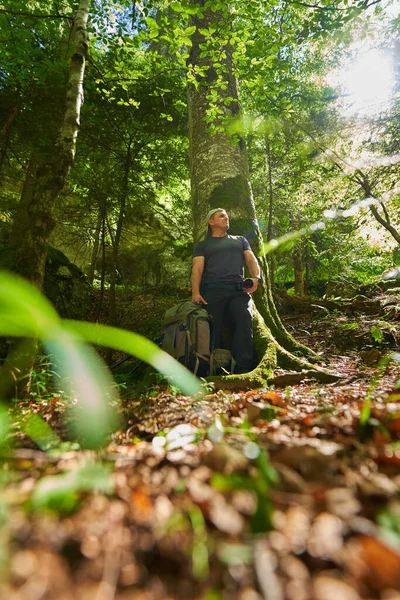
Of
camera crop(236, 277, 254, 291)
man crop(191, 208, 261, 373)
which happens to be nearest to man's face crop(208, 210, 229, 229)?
man crop(191, 208, 261, 373)

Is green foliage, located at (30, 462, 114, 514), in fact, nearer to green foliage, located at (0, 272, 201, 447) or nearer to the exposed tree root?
green foliage, located at (0, 272, 201, 447)

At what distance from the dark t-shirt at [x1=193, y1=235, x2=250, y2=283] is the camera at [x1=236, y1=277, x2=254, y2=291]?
113 mm

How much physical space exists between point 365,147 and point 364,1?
17.0 feet

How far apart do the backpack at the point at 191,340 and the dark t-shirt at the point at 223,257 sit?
0.66 meters

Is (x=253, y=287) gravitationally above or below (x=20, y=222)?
below

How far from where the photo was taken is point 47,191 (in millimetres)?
2838

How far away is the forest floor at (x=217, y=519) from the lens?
54 cm

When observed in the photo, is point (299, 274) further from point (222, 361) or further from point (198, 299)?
point (222, 361)

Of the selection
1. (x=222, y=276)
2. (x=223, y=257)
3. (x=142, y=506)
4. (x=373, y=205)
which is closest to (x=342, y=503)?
(x=142, y=506)

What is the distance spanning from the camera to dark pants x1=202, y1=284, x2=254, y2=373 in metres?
3.64

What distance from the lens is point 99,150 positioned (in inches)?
304

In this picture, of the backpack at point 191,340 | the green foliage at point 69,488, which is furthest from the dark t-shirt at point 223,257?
the green foliage at point 69,488

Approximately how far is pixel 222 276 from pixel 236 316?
60cm

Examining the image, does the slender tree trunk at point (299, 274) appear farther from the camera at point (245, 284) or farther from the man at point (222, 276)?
the camera at point (245, 284)
